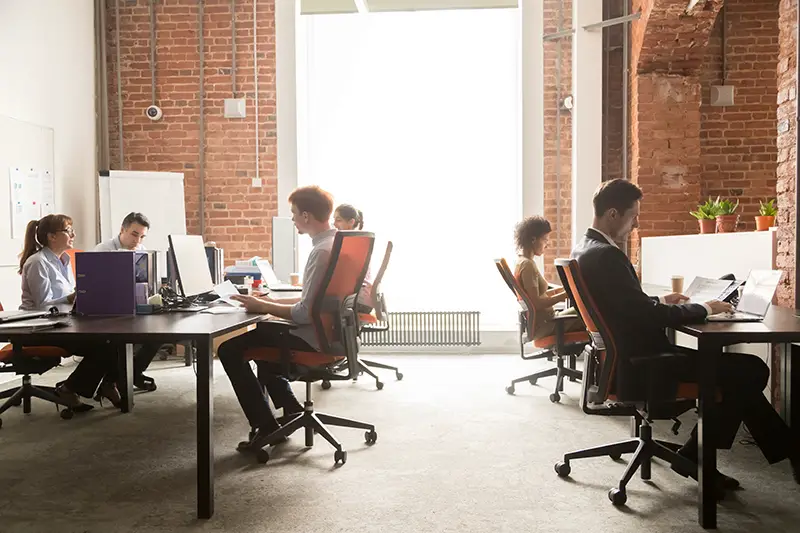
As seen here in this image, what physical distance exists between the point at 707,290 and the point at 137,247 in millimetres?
4395

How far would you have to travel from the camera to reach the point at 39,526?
2715 mm

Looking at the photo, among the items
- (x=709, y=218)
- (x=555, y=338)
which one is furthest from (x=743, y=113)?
(x=555, y=338)

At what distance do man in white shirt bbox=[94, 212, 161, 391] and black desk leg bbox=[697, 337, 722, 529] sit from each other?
4.13 m

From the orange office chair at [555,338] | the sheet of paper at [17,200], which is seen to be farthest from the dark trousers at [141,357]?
the orange office chair at [555,338]

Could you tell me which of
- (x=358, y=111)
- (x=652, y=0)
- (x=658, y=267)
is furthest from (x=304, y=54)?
(x=658, y=267)

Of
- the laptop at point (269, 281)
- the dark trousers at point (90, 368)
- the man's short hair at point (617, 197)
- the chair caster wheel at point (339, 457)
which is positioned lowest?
the chair caster wheel at point (339, 457)

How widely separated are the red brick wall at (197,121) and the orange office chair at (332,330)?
4268mm

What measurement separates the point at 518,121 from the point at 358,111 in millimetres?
1731

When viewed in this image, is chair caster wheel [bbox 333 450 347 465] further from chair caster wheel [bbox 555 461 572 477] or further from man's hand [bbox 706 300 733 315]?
man's hand [bbox 706 300 733 315]

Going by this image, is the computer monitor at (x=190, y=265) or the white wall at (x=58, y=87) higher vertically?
the white wall at (x=58, y=87)

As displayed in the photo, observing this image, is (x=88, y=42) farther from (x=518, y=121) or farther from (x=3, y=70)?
(x=518, y=121)

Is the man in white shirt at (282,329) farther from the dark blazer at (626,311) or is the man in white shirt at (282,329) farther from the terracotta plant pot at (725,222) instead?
the terracotta plant pot at (725,222)

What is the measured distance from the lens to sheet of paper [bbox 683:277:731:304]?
128 inches

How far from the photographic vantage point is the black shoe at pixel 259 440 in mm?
3576
